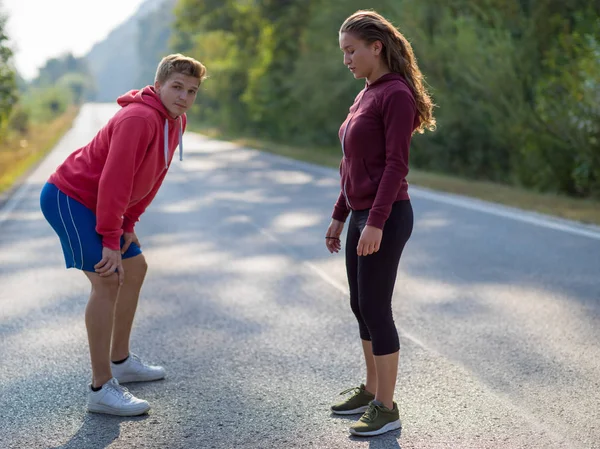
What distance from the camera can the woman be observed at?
354cm

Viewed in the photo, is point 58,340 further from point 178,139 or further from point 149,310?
point 178,139

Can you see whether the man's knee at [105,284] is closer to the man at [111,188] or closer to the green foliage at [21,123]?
the man at [111,188]

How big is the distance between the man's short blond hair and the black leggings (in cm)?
102

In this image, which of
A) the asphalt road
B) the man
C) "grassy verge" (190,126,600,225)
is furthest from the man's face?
"grassy verge" (190,126,600,225)

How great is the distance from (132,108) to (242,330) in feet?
7.40

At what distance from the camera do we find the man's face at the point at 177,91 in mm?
3990

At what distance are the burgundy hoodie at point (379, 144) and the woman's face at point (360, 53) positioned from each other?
0.26 feet

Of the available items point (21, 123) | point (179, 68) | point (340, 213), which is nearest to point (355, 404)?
point (340, 213)

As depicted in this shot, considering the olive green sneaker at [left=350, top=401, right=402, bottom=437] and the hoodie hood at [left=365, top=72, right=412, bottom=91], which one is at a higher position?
the hoodie hood at [left=365, top=72, right=412, bottom=91]

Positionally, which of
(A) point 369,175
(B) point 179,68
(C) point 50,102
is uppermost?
(B) point 179,68

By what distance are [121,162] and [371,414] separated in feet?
5.34

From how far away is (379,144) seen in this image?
362 centimetres

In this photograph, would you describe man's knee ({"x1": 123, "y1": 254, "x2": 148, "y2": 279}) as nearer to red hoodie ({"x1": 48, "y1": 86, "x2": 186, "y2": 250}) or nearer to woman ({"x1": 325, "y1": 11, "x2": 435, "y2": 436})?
red hoodie ({"x1": 48, "y1": 86, "x2": 186, "y2": 250})

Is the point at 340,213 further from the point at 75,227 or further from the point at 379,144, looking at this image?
the point at 75,227
